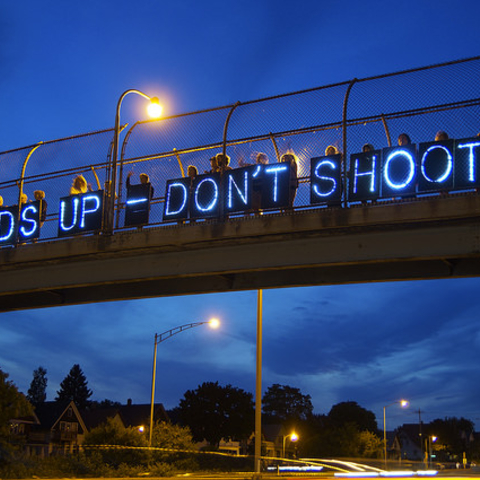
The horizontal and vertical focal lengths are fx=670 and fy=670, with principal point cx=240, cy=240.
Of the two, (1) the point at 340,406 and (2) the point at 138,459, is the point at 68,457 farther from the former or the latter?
(1) the point at 340,406

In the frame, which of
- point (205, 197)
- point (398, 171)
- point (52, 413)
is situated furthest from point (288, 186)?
point (52, 413)

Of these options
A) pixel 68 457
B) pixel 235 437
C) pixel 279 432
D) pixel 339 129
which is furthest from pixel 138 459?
pixel 279 432

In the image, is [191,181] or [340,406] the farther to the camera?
[340,406]

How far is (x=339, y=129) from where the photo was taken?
14992 mm

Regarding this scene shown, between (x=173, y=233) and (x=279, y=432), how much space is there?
8085 centimetres

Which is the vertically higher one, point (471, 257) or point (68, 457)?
point (471, 257)

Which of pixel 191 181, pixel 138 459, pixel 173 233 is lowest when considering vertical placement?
pixel 138 459

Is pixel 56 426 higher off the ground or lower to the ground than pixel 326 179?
lower

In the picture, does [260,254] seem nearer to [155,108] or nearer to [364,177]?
[364,177]

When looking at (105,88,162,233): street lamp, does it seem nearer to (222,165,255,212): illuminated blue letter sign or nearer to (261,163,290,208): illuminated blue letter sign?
(222,165,255,212): illuminated blue letter sign

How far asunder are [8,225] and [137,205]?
413 cm

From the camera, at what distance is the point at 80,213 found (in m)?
17.1

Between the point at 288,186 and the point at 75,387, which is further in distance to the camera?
the point at 75,387

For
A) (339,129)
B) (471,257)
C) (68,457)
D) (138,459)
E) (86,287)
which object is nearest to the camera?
(471,257)
